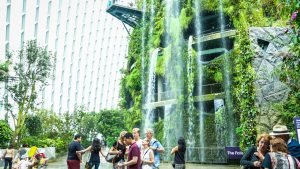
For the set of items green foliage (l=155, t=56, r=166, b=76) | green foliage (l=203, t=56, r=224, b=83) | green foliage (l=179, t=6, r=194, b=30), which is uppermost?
green foliage (l=179, t=6, r=194, b=30)

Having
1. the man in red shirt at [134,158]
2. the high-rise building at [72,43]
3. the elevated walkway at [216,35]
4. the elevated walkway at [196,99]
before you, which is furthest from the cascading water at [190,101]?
the man in red shirt at [134,158]

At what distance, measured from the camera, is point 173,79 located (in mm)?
26359

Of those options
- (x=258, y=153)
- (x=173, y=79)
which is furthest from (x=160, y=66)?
(x=258, y=153)

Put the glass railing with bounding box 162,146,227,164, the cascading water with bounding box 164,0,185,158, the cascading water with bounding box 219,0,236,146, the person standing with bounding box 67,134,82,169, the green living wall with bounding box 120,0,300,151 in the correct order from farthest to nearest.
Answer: the cascading water with bounding box 164,0,185,158, the cascading water with bounding box 219,0,236,146, the glass railing with bounding box 162,146,227,164, the green living wall with bounding box 120,0,300,151, the person standing with bounding box 67,134,82,169

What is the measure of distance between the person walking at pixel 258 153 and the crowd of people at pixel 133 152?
1.72 meters

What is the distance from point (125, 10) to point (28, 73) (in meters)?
12.1

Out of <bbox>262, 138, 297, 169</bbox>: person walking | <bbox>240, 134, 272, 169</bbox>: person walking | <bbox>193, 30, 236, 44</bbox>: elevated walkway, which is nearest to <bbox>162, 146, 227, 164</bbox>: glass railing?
<bbox>193, 30, 236, 44</bbox>: elevated walkway

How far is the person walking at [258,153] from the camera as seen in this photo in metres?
4.99

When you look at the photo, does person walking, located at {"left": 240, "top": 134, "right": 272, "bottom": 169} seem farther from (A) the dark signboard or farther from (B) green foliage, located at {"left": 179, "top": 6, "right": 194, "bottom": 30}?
(B) green foliage, located at {"left": 179, "top": 6, "right": 194, "bottom": 30}

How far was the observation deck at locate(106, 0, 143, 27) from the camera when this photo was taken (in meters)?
34.3

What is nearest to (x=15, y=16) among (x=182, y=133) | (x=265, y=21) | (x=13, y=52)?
(x=13, y=52)

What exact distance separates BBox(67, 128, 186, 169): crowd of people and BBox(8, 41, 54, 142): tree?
17271 millimetres

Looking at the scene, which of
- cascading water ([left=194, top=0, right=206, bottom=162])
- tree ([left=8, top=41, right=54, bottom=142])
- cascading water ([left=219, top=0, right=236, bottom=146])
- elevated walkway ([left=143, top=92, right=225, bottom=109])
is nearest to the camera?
cascading water ([left=219, top=0, right=236, bottom=146])

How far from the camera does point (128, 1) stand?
117 ft
